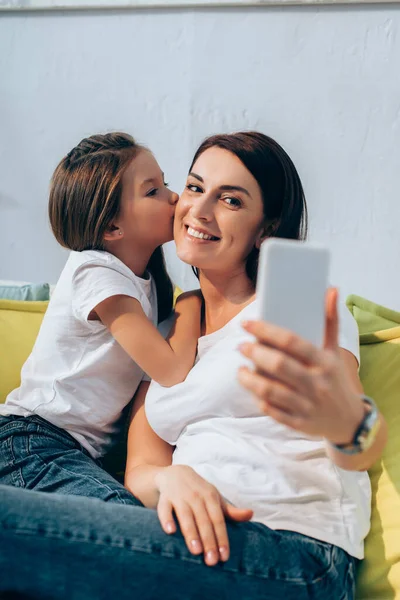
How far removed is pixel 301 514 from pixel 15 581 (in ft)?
1.38

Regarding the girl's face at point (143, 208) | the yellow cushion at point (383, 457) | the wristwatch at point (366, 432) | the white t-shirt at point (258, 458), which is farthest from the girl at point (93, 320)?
the wristwatch at point (366, 432)

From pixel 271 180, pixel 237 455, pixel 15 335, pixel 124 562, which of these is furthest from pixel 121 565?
pixel 15 335

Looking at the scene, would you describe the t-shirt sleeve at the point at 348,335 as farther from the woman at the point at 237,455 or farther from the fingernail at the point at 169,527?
the fingernail at the point at 169,527

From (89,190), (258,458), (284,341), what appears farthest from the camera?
(89,190)

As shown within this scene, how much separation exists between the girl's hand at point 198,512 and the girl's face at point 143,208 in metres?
0.52

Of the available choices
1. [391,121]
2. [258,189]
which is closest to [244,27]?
[391,121]

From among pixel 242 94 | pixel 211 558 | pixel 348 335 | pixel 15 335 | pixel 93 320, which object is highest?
pixel 242 94

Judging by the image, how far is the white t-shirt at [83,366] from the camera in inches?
54.2

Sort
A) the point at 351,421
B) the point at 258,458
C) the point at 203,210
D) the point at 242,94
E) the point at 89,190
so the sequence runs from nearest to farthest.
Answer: the point at 351,421 < the point at 258,458 < the point at 203,210 < the point at 89,190 < the point at 242,94

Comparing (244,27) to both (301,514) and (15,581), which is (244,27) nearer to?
(301,514)

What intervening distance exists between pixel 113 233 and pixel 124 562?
2.20 ft

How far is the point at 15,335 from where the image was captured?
178 cm

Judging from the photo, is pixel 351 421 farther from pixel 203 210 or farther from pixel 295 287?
pixel 203 210

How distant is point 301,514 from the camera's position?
1077mm
